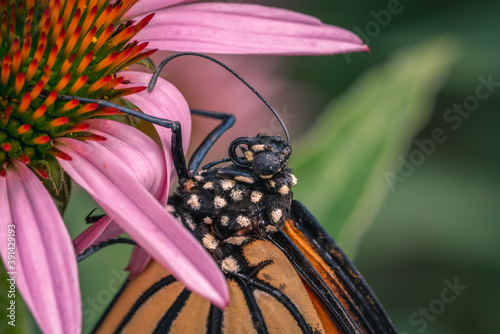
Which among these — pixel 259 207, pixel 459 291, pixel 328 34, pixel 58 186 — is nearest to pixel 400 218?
pixel 459 291

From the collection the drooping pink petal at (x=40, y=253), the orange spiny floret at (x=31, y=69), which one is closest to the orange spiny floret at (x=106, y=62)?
the orange spiny floret at (x=31, y=69)

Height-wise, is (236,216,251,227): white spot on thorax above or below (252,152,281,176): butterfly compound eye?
below

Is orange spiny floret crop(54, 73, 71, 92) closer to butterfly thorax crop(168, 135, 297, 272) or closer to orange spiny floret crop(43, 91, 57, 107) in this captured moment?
orange spiny floret crop(43, 91, 57, 107)

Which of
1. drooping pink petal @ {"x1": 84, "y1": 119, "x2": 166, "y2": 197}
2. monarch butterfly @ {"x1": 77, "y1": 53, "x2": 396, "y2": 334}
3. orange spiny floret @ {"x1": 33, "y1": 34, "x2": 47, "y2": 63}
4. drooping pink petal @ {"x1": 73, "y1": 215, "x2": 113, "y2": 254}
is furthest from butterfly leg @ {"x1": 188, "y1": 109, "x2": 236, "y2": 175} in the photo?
orange spiny floret @ {"x1": 33, "y1": 34, "x2": 47, "y2": 63}

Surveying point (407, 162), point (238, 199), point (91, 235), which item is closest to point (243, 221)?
point (238, 199)

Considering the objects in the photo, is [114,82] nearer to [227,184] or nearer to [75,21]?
[75,21]

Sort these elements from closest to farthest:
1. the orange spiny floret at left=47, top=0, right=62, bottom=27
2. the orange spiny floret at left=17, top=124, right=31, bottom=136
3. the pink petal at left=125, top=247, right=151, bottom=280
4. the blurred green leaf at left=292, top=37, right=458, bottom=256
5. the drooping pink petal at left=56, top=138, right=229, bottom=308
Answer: the drooping pink petal at left=56, top=138, right=229, bottom=308, the orange spiny floret at left=17, top=124, right=31, bottom=136, the orange spiny floret at left=47, top=0, right=62, bottom=27, the pink petal at left=125, top=247, right=151, bottom=280, the blurred green leaf at left=292, top=37, right=458, bottom=256

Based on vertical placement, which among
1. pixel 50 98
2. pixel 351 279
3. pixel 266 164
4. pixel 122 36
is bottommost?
pixel 351 279
